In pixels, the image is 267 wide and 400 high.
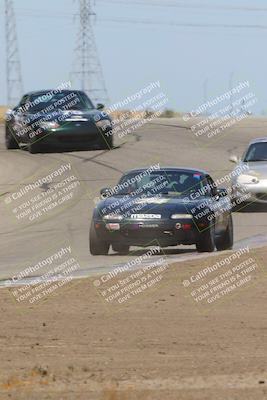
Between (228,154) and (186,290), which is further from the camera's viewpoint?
(228,154)

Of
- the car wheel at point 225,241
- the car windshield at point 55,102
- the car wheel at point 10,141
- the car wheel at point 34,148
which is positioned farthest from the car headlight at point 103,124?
the car wheel at point 225,241

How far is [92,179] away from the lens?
24906 mm

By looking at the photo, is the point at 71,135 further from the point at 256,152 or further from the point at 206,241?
the point at 206,241

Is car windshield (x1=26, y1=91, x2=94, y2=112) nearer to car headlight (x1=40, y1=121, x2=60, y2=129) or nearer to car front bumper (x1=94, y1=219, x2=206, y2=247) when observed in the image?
car headlight (x1=40, y1=121, x2=60, y2=129)

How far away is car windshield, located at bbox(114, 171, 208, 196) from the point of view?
50.8 ft

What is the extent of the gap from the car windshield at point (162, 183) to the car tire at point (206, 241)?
34.5 inches

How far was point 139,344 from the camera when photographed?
819cm

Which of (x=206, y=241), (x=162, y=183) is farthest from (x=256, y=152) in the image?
(x=206, y=241)

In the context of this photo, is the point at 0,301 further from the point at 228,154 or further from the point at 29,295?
the point at 228,154

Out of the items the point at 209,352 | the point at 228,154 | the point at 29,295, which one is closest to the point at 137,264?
the point at 29,295

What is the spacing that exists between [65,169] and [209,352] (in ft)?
61.3

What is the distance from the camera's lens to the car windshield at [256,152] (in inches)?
872

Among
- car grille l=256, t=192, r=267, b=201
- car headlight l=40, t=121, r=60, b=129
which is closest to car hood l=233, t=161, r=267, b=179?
car grille l=256, t=192, r=267, b=201

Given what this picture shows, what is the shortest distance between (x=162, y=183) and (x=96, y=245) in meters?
1.64
